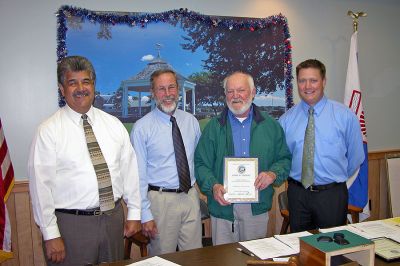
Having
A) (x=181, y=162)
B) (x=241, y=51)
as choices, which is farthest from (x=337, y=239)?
(x=241, y=51)

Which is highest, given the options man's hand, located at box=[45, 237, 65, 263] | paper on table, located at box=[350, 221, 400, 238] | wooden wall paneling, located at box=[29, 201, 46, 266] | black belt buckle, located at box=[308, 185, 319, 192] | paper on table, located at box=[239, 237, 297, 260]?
black belt buckle, located at box=[308, 185, 319, 192]

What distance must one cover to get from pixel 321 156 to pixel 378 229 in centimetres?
75

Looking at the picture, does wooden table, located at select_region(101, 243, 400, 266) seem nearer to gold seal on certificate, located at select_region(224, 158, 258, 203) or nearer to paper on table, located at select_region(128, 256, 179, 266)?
paper on table, located at select_region(128, 256, 179, 266)

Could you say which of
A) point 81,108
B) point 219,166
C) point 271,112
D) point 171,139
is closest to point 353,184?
point 271,112

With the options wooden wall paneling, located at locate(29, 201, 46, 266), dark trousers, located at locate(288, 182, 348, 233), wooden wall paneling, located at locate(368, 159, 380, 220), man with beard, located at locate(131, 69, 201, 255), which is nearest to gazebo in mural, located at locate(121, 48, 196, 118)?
man with beard, located at locate(131, 69, 201, 255)

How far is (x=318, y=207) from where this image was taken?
8.55 feet

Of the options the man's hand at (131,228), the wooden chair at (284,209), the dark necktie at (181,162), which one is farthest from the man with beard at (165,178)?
the wooden chair at (284,209)

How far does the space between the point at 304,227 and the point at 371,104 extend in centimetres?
235

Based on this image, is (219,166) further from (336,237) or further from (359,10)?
(359,10)

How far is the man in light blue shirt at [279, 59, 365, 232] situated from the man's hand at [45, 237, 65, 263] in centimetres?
170

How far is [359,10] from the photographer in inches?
163

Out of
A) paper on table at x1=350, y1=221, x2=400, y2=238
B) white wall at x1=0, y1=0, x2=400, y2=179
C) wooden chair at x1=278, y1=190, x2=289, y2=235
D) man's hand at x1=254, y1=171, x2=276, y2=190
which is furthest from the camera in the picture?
wooden chair at x1=278, y1=190, x2=289, y2=235

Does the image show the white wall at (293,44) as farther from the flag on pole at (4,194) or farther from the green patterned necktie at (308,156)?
the green patterned necktie at (308,156)

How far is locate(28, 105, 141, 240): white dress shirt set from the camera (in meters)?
2.01
